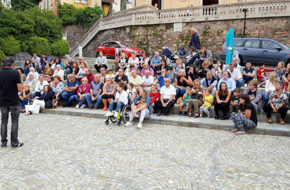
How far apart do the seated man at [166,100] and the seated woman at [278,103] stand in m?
2.97

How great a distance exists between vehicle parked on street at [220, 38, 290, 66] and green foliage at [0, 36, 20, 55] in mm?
12552

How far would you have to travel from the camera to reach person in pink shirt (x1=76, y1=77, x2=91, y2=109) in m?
10.9

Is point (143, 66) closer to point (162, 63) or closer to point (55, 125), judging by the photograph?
point (162, 63)

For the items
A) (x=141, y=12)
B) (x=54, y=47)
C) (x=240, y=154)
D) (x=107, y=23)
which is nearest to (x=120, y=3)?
(x=107, y=23)

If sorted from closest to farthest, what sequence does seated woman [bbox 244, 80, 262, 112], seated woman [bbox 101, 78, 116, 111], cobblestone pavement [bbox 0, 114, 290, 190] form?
1. cobblestone pavement [bbox 0, 114, 290, 190]
2. seated woman [bbox 244, 80, 262, 112]
3. seated woman [bbox 101, 78, 116, 111]

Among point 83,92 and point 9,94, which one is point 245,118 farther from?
point 83,92

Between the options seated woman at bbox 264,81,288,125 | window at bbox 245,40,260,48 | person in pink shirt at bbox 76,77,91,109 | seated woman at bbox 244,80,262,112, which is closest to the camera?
seated woman at bbox 264,81,288,125

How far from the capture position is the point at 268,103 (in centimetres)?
802

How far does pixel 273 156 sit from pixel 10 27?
17210 mm

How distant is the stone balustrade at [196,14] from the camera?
1847 cm

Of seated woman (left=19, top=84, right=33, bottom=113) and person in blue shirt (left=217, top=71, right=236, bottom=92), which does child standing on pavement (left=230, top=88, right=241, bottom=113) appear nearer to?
person in blue shirt (left=217, top=71, right=236, bottom=92)

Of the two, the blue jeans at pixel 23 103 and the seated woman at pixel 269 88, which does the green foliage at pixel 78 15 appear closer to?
the blue jeans at pixel 23 103

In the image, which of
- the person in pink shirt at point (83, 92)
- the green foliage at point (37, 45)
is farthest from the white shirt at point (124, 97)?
the green foliage at point (37, 45)

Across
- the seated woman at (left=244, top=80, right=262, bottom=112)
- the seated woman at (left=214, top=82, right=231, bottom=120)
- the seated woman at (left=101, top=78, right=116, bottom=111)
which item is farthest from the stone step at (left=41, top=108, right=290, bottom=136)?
the seated woman at (left=244, top=80, right=262, bottom=112)
